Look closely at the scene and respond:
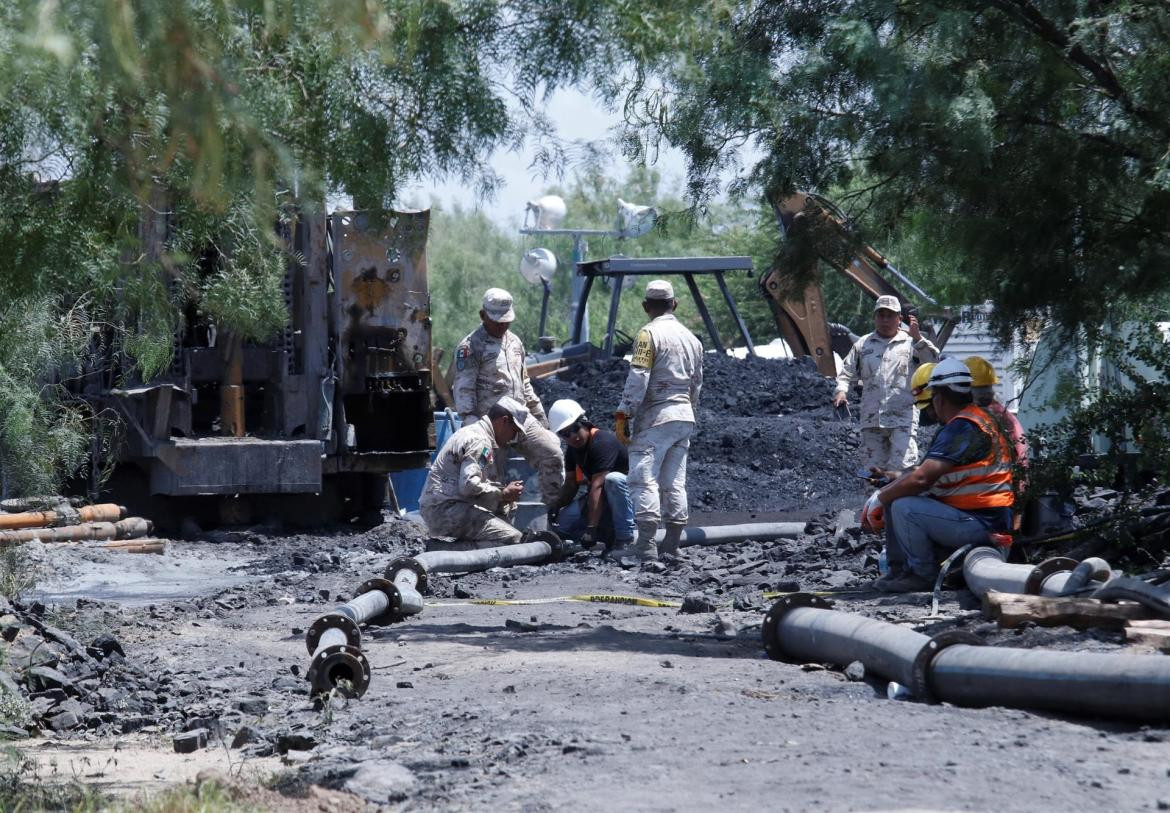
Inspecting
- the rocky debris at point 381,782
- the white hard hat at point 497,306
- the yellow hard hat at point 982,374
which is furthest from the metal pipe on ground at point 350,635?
the yellow hard hat at point 982,374

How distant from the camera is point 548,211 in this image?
72.4 feet

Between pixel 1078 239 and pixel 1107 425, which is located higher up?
pixel 1078 239

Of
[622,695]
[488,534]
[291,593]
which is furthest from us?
[488,534]

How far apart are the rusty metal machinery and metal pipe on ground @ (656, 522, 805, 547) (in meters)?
3.30

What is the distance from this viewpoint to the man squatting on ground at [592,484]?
11.2 metres

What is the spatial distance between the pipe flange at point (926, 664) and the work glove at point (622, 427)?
17.3 ft

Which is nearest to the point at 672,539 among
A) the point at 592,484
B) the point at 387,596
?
the point at 592,484

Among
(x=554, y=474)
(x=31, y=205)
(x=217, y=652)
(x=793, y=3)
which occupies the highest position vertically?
(x=793, y=3)

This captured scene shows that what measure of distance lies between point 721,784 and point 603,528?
7108mm

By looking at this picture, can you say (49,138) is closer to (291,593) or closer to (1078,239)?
Result: (1078,239)

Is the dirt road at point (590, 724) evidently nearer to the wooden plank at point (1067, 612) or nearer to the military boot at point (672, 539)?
the wooden plank at point (1067, 612)

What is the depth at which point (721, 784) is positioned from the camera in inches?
173

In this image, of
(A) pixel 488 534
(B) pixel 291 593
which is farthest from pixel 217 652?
(A) pixel 488 534

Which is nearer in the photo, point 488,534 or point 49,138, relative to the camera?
point 49,138
